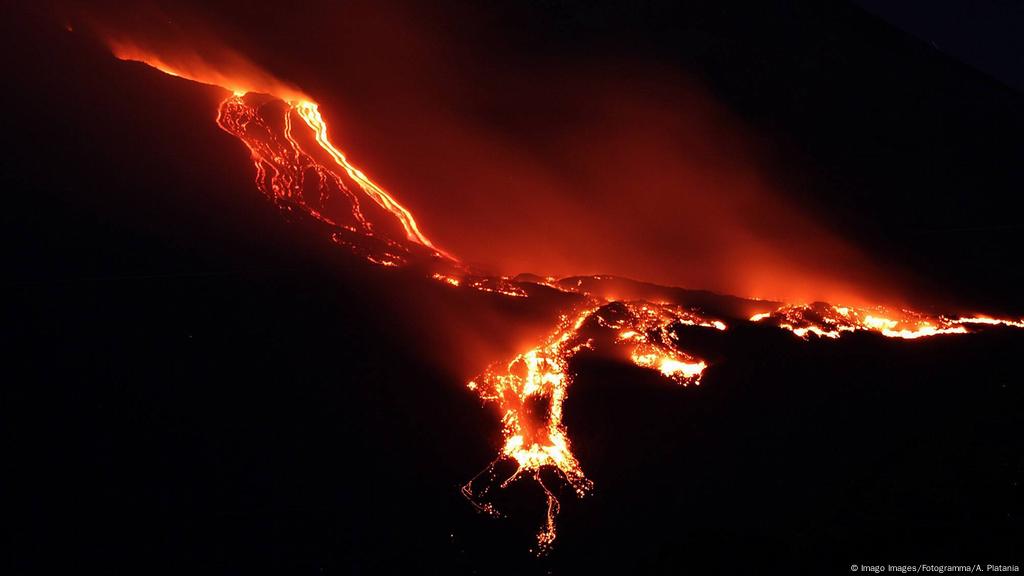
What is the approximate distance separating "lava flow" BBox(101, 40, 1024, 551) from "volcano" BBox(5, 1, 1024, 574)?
35 mm

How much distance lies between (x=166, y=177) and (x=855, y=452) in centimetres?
762

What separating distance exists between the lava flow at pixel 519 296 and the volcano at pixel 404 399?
0.03 m

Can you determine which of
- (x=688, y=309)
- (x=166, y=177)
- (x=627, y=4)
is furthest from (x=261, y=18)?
(x=688, y=309)

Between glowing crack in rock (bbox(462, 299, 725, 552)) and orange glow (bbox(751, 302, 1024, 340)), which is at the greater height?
orange glow (bbox(751, 302, 1024, 340))

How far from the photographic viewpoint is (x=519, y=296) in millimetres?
7836

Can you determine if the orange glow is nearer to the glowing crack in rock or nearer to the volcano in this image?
the volcano

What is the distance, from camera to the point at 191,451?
5.86 m

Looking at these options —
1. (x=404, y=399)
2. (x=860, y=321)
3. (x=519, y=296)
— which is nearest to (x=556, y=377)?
(x=519, y=296)

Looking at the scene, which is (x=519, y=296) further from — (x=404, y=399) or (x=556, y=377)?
(x=404, y=399)

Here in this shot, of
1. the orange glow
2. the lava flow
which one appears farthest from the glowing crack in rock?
the orange glow

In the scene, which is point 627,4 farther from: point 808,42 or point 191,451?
point 191,451

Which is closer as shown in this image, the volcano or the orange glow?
the volcano

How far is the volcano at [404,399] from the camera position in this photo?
5.50 meters

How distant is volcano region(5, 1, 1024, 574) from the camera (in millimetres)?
5500
